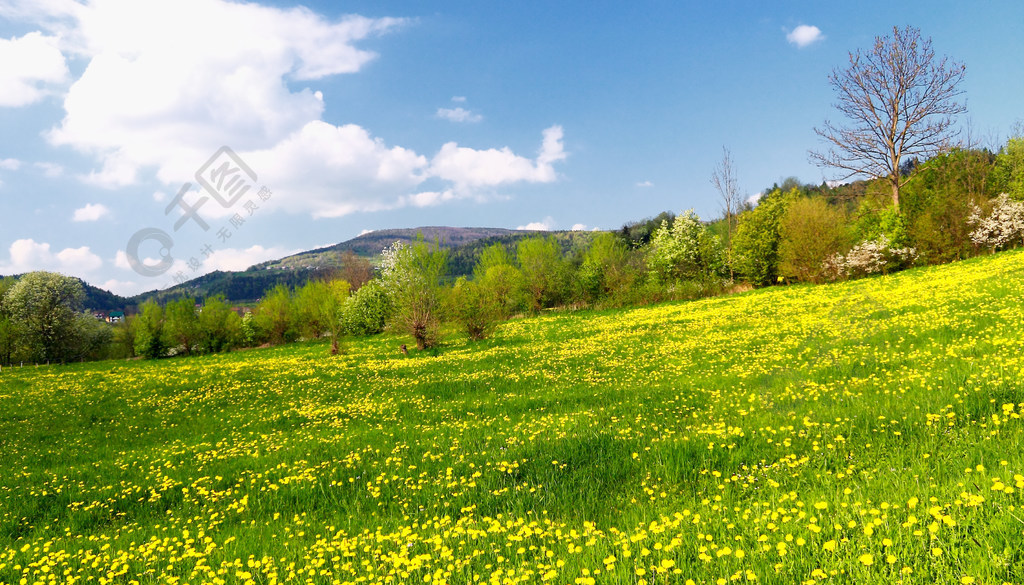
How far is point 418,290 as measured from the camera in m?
29.5

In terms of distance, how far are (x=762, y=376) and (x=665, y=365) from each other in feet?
13.4

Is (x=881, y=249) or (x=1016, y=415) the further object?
(x=881, y=249)

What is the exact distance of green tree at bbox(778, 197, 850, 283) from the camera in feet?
126

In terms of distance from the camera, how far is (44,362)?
61.4 metres

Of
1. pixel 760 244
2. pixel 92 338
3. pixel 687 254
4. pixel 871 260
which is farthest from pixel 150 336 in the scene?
pixel 871 260

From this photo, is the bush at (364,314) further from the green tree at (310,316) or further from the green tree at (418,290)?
the green tree at (418,290)

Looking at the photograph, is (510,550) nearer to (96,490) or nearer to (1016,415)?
(1016,415)

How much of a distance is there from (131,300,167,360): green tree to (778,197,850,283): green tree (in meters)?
80.2

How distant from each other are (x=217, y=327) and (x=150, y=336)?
881cm

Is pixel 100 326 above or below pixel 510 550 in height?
above

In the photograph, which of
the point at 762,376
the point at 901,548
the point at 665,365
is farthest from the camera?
the point at 665,365

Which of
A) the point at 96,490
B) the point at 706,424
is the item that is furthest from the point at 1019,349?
the point at 96,490

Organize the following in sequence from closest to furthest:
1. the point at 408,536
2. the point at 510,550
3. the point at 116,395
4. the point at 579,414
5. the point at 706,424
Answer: the point at 510,550 → the point at 408,536 → the point at 706,424 → the point at 579,414 → the point at 116,395

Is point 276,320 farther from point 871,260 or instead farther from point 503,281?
point 871,260
